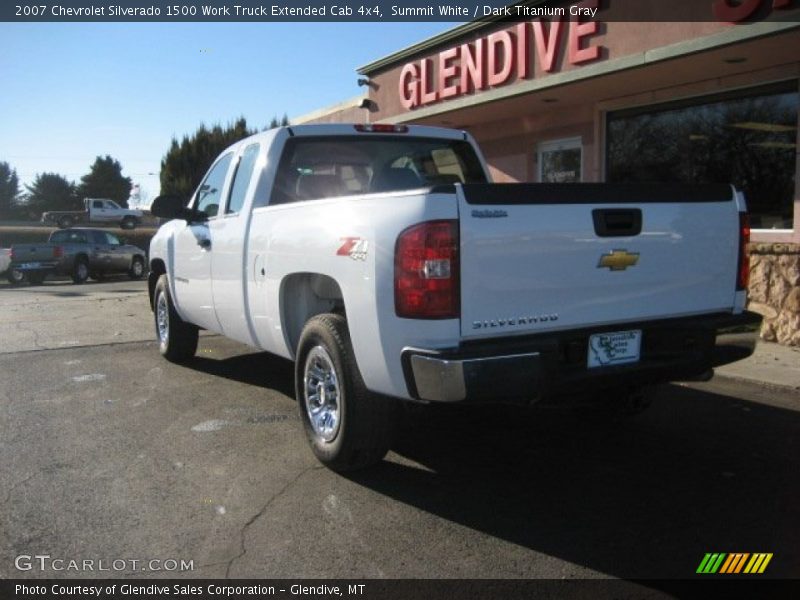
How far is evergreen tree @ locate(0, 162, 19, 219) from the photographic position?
295ft

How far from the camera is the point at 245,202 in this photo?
5.21 m

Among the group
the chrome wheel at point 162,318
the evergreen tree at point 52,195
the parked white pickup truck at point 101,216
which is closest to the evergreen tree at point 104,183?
the evergreen tree at point 52,195

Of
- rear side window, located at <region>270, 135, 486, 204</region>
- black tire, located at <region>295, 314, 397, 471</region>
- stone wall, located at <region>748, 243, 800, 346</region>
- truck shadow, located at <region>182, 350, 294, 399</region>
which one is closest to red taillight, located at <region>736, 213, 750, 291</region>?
black tire, located at <region>295, 314, 397, 471</region>

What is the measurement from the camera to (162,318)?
7.68 meters

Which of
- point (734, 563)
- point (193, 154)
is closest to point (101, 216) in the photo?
point (193, 154)

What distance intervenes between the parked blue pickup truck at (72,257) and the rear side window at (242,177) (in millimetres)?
18009

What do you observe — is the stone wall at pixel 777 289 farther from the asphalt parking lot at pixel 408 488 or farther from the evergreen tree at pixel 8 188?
the evergreen tree at pixel 8 188

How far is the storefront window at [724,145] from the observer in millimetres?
8609

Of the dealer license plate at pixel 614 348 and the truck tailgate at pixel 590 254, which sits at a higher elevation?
the truck tailgate at pixel 590 254

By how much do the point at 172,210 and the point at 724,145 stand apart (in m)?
7.07

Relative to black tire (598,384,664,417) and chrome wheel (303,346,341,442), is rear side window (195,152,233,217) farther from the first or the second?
black tire (598,384,664,417)

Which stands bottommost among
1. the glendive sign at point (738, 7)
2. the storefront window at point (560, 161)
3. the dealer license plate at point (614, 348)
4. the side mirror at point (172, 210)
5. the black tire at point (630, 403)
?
the black tire at point (630, 403)

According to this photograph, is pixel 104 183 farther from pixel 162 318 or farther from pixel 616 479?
pixel 616 479

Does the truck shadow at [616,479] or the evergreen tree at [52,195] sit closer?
the truck shadow at [616,479]
